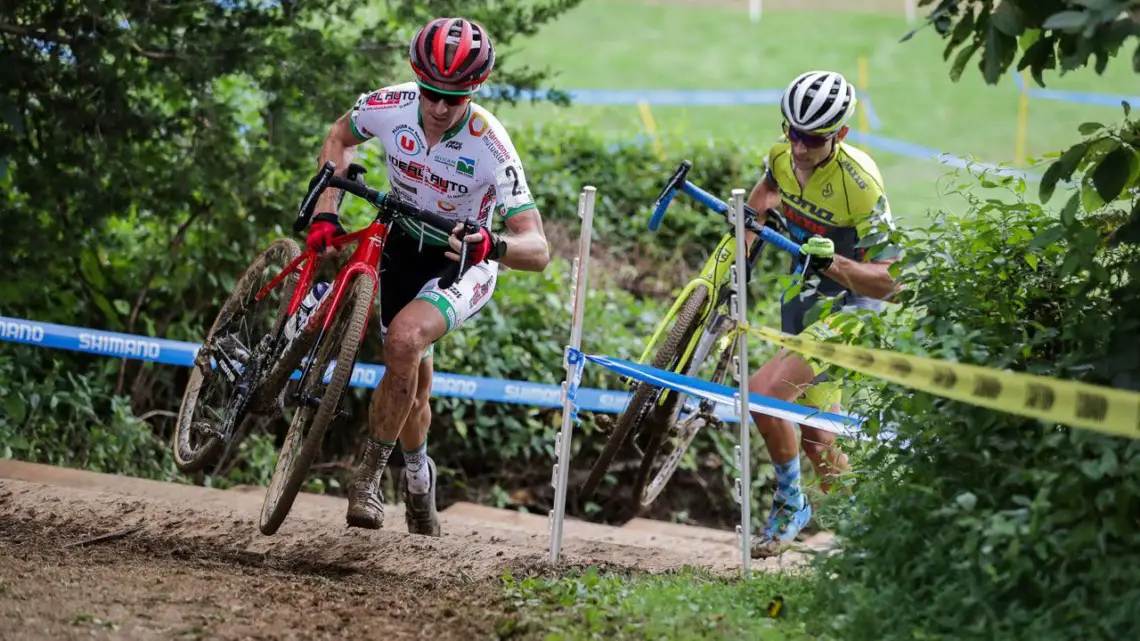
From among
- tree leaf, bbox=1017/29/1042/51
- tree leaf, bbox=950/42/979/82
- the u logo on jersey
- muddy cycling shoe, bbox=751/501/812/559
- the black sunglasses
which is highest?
tree leaf, bbox=1017/29/1042/51

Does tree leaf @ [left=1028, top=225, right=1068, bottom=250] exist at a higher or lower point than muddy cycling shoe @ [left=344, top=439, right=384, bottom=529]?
higher

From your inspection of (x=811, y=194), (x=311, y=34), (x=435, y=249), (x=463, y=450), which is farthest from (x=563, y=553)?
(x=311, y=34)

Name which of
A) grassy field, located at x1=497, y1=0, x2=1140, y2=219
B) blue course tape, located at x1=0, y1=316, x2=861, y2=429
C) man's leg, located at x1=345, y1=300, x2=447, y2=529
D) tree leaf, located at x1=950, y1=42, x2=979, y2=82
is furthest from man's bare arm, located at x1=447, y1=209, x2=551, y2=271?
grassy field, located at x1=497, y1=0, x2=1140, y2=219

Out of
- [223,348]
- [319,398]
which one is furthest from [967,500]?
[223,348]

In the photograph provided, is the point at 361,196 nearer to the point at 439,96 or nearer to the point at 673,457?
the point at 439,96

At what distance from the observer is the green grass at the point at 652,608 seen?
502 cm

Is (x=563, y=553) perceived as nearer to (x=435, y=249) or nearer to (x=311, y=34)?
(x=435, y=249)

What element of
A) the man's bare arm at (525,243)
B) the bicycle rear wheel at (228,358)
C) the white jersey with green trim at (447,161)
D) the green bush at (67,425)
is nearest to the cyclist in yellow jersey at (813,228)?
the man's bare arm at (525,243)

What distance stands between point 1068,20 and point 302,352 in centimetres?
378

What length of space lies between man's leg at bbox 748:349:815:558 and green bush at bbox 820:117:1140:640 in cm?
157

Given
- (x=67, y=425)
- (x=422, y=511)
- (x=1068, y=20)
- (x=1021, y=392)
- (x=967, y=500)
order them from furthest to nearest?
(x=67, y=425) < (x=422, y=511) < (x=967, y=500) < (x=1021, y=392) < (x=1068, y=20)

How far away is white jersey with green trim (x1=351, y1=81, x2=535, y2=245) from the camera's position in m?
6.71

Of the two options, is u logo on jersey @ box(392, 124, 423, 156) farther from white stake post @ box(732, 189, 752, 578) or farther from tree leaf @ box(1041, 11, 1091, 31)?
tree leaf @ box(1041, 11, 1091, 31)

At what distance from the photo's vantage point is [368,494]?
6766mm
